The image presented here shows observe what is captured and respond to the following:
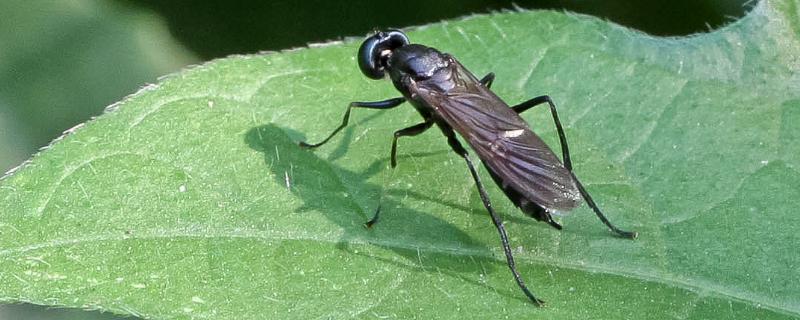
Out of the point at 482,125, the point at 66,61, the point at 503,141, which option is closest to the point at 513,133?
the point at 503,141

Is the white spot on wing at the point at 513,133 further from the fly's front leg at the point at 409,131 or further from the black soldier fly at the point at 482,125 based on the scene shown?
the fly's front leg at the point at 409,131

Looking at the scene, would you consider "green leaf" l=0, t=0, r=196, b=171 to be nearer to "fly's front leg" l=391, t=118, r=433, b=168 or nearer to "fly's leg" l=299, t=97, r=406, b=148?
"fly's leg" l=299, t=97, r=406, b=148

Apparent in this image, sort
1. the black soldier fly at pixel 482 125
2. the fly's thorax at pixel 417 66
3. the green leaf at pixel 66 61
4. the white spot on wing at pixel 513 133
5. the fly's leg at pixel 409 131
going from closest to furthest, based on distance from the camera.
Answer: the black soldier fly at pixel 482 125, the white spot on wing at pixel 513 133, the fly's leg at pixel 409 131, the fly's thorax at pixel 417 66, the green leaf at pixel 66 61

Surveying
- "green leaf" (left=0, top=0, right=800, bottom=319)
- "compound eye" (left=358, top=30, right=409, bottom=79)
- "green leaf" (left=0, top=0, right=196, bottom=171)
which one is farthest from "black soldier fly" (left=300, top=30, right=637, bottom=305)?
"green leaf" (left=0, top=0, right=196, bottom=171)

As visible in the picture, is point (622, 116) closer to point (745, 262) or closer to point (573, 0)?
point (745, 262)

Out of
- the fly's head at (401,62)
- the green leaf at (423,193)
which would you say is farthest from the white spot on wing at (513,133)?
the fly's head at (401,62)

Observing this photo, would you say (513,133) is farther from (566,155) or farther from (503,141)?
(566,155)

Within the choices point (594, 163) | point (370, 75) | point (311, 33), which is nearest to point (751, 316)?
point (594, 163)
